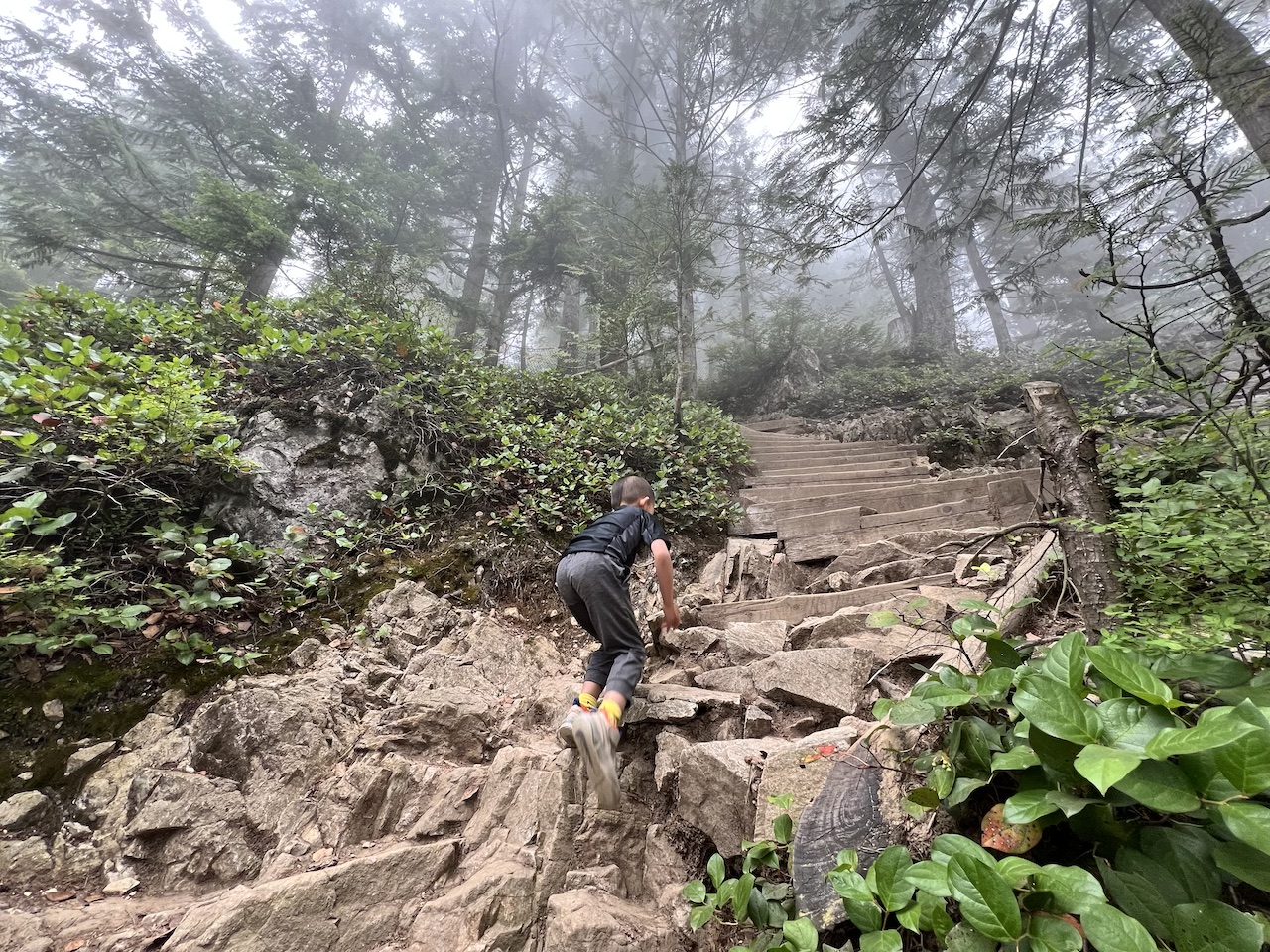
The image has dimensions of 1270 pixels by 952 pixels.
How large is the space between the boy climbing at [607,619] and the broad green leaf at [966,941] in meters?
1.26

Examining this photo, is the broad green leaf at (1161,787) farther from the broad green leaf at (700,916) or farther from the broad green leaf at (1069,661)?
the broad green leaf at (700,916)

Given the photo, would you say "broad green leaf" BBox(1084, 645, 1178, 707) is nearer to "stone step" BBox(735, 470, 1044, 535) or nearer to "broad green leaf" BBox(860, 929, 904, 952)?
"broad green leaf" BBox(860, 929, 904, 952)

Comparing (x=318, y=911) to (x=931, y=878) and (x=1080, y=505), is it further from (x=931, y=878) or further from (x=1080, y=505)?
(x=1080, y=505)

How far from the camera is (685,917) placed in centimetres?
166

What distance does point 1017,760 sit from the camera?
1.06 m

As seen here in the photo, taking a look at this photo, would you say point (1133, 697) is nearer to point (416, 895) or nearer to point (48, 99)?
point (416, 895)

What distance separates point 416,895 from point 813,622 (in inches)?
93.4

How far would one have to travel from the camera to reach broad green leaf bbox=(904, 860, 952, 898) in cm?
98

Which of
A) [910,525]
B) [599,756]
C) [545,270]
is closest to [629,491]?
[599,756]

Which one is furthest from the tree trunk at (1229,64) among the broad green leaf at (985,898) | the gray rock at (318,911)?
the gray rock at (318,911)

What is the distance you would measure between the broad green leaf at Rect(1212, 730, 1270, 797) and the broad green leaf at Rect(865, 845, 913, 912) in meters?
0.63

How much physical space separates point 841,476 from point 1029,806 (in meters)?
6.72

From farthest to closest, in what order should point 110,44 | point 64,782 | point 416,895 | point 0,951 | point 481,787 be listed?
point 110,44, point 481,787, point 64,782, point 416,895, point 0,951

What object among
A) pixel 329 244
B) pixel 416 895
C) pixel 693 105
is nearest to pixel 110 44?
pixel 329 244
